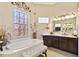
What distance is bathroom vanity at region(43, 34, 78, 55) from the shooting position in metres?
4.30

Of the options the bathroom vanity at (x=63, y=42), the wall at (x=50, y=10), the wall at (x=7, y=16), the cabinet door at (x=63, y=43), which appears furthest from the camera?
the cabinet door at (x=63, y=43)

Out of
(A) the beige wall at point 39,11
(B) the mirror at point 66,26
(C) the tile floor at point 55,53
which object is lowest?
(C) the tile floor at point 55,53

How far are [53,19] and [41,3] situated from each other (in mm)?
683

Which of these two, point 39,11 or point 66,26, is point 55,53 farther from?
point 39,11

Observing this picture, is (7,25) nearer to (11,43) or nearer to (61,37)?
(11,43)

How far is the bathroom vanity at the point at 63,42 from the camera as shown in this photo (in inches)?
169

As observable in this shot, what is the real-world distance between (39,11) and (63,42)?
142 cm

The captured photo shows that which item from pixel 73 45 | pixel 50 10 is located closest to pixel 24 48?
pixel 50 10

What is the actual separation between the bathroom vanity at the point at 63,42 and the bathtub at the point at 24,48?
0.27m

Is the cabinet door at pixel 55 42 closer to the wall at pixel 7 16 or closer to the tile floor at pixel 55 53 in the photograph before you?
the tile floor at pixel 55 53

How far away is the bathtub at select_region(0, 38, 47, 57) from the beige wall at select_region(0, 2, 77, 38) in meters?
0.33

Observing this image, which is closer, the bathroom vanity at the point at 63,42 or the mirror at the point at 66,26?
the bathroom vanity at the point at 63,42

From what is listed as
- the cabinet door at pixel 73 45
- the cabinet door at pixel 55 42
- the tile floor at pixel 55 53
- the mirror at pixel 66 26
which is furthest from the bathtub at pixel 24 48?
the cabinet door at pixel 73 45

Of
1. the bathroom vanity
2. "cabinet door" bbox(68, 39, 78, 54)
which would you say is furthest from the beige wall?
"cabinet door" bbox(68, 39, 78, 54)
